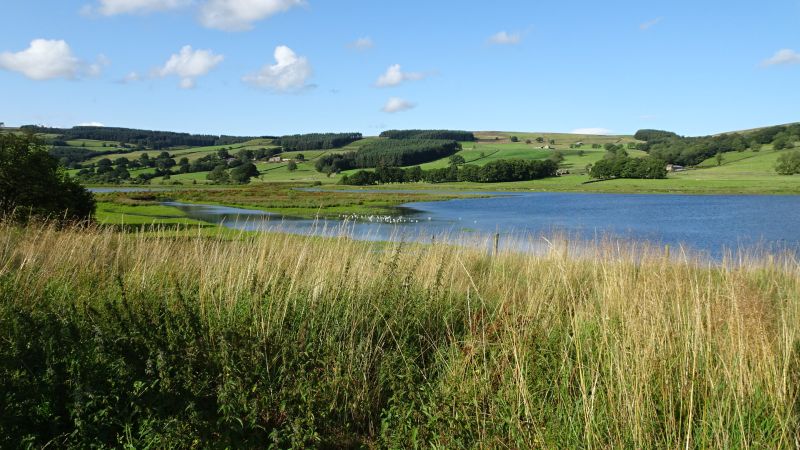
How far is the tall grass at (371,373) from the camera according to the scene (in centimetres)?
400

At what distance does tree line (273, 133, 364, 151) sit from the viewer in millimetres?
176000

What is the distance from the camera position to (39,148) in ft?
87.9

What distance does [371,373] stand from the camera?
5645mm

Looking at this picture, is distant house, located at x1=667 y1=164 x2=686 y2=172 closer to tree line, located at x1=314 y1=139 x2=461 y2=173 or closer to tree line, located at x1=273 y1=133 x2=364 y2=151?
tree line, located at x1=314 y1=139 x2=461 y2=173

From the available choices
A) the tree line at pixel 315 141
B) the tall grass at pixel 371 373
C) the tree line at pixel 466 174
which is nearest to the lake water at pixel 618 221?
the tall grass at pixel 371 373

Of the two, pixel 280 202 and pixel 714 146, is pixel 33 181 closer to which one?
pixel 280 202

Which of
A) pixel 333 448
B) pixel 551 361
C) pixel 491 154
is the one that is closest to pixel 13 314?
pixel 333 448

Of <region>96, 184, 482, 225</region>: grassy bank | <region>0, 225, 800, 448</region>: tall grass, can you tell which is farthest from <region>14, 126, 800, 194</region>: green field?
<region>0, 225, 800, 448</region>: tall grass

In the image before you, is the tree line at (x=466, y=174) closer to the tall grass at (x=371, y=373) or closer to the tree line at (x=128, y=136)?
the tree line at (x=128, y=136)

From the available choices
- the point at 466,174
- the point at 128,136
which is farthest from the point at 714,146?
the point at 128,136

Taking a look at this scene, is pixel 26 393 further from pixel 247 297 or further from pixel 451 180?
pixel 451 180

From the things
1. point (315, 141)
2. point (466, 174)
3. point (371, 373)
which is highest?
point (315, 141)

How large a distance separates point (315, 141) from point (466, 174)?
228ft

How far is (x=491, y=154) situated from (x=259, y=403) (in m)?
153
